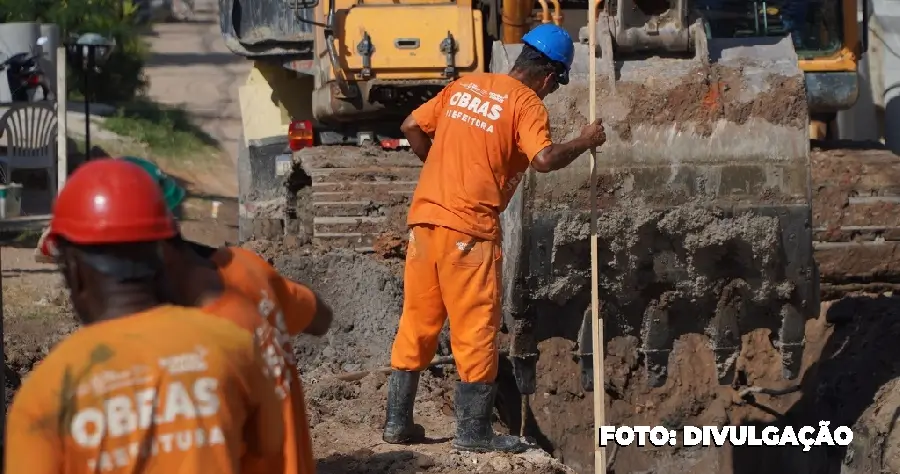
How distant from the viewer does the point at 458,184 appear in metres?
5.30

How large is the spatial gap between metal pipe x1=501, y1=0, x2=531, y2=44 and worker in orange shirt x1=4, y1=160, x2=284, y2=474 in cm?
592

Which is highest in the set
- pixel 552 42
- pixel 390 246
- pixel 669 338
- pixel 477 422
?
pixel 552 42

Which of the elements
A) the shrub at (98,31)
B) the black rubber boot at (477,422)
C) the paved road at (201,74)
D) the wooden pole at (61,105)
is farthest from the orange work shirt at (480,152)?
the shrub at (98,31)

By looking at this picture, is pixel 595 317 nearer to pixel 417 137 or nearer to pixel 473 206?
pixel 473 206

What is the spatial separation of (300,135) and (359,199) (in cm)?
137

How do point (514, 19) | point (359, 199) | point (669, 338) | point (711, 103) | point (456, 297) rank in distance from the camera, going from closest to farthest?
1. point (456, 297)
2. point (711, 103)
3. point (669, 338)
4. point (514, 19)
5. point (359, 199)

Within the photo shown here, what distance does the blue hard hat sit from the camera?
5.38 m

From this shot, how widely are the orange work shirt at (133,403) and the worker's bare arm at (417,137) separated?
307 cm

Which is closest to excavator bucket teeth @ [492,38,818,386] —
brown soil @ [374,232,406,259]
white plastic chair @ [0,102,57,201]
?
brown soil @ [374,232,406,259]

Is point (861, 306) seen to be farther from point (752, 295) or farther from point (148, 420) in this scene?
point (148, 420)

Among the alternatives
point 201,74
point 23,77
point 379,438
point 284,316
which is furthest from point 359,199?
point 201,74

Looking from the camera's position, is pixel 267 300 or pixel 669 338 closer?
pixel 267 300

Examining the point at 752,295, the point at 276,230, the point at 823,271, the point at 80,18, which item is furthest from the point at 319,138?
the point at 80,18

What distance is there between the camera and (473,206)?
527 cm
